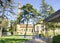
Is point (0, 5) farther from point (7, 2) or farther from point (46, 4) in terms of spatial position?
point (46, 4)

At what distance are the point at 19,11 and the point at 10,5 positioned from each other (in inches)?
310

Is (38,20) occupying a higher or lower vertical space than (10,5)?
lower

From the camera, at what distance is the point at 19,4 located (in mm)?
62344

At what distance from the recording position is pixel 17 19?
203ft

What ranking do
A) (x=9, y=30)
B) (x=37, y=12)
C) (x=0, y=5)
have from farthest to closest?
1. (x=9, y=30)
2. (x=37, y=12)
3. (x=0, y=5)

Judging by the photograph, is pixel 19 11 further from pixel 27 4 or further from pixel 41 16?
pixel 41 16

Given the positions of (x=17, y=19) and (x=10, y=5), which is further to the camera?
(x=17, y=19)

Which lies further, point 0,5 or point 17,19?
point 17,19

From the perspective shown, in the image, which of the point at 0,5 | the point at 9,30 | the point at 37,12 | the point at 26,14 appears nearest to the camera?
the point at 0,5

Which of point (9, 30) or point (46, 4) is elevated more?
point (46, 4)

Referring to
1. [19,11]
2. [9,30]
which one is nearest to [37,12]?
[19,11]

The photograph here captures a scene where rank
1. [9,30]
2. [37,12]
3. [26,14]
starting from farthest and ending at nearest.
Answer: [9,30]
[26,14]
[37,12]

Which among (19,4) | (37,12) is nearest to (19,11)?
(19,4)

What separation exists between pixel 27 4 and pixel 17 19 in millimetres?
6960
